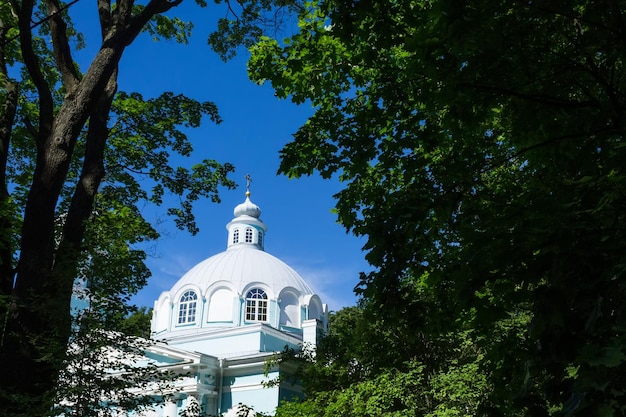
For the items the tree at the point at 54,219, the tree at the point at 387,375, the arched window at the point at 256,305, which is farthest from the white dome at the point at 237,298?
the tree at the point at 54,219

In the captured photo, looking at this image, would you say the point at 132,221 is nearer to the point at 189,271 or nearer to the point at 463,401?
the point at 463,401

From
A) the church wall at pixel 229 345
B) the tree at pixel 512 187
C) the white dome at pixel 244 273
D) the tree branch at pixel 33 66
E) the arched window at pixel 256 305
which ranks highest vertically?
the white dome at pixel 244 273

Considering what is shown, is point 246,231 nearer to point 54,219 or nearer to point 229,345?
point 229,345

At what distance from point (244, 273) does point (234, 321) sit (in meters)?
2.77

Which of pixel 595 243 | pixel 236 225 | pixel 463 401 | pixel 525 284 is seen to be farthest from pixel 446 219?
pixel 236 225

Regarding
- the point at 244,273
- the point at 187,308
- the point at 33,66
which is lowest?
the point at 33,66

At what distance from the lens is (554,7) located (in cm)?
427

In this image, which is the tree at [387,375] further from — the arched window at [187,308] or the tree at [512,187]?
the arched window at [187,308]

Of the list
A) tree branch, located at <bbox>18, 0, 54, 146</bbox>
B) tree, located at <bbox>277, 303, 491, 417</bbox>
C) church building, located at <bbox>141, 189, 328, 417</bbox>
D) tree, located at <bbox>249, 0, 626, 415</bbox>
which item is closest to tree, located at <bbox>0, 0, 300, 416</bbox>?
tree branch, located at <bbox>18, 0, 54, 146</bbox>

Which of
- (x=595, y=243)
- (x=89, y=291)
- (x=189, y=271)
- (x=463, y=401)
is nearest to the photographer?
(x=595, y=243)

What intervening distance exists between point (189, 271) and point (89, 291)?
2684cm

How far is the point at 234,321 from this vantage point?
30562 millimetres

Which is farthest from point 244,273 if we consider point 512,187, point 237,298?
point 512,187

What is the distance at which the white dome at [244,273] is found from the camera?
31.9m
